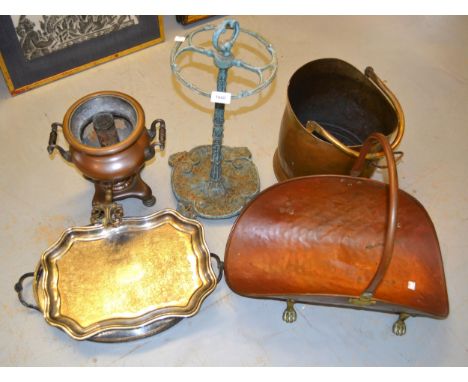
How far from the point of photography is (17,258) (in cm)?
215

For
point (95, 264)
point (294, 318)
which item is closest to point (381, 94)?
point (294, 318)

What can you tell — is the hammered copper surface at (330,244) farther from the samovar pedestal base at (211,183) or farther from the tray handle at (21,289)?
the tray handle at (21,289)

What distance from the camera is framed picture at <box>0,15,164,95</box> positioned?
2.48 meters

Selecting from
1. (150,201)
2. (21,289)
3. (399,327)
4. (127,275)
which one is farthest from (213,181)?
(399,327)

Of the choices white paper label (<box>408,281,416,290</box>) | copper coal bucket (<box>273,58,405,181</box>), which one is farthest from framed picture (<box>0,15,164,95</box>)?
white paper label (<box>408,281,416,290</box>)

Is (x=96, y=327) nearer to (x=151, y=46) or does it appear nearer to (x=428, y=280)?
(x=428, y=280)

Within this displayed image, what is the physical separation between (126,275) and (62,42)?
4.84ft

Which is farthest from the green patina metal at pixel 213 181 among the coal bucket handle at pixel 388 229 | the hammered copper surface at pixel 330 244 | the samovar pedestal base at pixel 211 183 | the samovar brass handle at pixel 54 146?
the coal bucket handle at pixel 388 229

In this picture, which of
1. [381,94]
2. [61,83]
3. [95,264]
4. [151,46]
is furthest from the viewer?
Result: [151,46]

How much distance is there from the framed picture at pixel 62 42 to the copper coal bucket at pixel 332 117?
1176 millimetres

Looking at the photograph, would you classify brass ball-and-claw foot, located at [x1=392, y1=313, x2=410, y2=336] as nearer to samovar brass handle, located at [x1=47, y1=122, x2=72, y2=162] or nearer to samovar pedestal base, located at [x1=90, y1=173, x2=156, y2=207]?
samovar pedestal base, located at [x1=90, y1=173, x2=156, y2=207]

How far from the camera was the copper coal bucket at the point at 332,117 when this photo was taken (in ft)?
6.40

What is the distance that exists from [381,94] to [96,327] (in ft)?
5.50

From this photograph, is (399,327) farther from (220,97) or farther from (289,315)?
(220,97)
